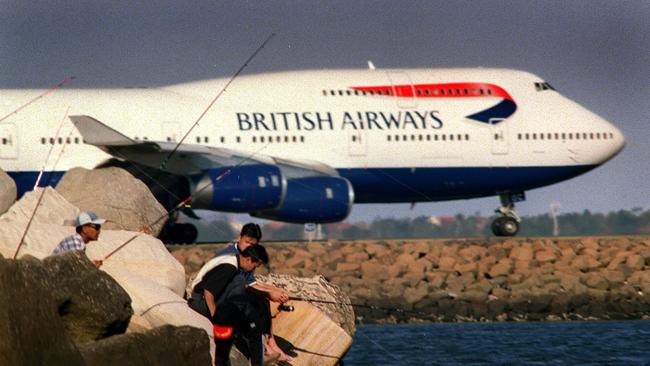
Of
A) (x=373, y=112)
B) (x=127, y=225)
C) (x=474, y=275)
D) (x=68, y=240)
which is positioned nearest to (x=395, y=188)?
(x=373, y=112)

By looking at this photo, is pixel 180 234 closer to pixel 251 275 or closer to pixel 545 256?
pixel 545 256

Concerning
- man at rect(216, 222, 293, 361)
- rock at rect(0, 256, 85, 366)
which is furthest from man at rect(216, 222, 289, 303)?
rock at rect(0, 256, 85, 366)

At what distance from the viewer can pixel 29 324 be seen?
12.2 metres

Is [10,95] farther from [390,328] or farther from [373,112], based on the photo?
[390,328]

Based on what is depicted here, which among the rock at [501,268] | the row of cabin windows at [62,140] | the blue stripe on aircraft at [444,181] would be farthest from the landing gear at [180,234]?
the rock at [501,268]

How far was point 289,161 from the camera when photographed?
38.2 m

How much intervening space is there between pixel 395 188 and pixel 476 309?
796cm

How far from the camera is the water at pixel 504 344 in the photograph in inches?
896

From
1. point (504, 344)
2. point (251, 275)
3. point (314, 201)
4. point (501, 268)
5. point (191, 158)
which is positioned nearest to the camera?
point (251, 275)

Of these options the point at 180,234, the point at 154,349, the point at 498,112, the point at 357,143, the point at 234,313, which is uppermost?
the point at 498,112

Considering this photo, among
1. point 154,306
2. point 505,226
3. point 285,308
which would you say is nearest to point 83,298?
point 154,306

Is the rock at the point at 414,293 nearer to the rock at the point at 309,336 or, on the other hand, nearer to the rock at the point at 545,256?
the rock at the point at 545,256

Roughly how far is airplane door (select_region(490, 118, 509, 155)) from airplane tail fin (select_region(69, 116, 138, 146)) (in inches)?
365

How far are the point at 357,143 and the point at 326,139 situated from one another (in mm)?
759
